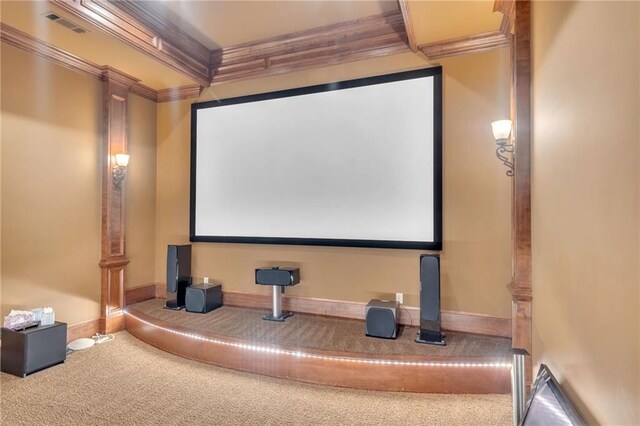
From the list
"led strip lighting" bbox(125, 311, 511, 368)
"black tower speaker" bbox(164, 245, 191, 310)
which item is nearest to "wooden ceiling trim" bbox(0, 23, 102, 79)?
"black tower speaker" bbox(164, 245, 191, 310)

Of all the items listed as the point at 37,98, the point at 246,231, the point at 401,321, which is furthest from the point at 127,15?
the point at 401,321

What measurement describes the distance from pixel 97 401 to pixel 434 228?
10.9 feet

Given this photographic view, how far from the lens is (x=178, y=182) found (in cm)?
489

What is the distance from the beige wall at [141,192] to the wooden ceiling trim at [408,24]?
363 cm

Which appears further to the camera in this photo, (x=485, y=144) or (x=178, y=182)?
(x=178, y=182)

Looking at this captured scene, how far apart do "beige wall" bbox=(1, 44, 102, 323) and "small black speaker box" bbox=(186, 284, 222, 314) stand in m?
1.13

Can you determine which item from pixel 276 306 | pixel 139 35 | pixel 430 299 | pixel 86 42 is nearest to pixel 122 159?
pixel 86 42

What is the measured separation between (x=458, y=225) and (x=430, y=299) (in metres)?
0.86

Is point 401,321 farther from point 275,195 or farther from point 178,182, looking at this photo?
point 178,182

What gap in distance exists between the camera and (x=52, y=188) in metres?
3.73

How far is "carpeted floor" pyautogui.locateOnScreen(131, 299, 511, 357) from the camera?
2.99 m

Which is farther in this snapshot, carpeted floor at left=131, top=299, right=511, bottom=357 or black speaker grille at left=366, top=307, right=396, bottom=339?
black speaker grille at left=366, top=307, right=396, bottom=339

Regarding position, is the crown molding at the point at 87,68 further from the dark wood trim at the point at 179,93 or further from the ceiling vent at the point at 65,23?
the ceiling vent at the point at 65,23

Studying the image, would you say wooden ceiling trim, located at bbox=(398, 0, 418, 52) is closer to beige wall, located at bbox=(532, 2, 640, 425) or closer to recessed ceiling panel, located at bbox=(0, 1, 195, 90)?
beige wall, located at bbox=(532, 2, 640, 425)
